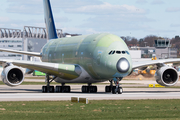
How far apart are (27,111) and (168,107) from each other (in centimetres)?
680

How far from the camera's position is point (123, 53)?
27.4m

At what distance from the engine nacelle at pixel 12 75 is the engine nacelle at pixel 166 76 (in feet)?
37.6

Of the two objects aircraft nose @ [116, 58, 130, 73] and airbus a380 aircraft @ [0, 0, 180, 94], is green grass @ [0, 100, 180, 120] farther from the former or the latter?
airbus a380 aircraft @ [0, 0, 180, 94]

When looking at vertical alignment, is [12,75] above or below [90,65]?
below

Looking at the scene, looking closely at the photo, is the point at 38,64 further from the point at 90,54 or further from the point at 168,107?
the point at 168,107

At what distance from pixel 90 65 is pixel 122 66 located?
353 cm

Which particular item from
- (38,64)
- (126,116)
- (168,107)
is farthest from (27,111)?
(38,64)

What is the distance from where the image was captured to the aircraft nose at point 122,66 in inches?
1042

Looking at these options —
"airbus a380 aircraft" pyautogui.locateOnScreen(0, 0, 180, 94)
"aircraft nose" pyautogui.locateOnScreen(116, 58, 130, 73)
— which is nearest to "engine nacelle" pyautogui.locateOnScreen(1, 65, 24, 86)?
"airbus a380 aircraft" pyautogui.locateOnScreen(0, 0, 180, 94)

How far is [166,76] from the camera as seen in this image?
31234 millimetres

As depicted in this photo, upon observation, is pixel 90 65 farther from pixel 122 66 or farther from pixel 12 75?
pixel 12 75

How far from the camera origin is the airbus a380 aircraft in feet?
89.1

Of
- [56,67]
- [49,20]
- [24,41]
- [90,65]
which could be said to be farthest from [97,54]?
[24,41]

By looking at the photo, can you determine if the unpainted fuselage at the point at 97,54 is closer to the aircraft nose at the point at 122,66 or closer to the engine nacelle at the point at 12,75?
the aircraft nose at the point at 122,66
